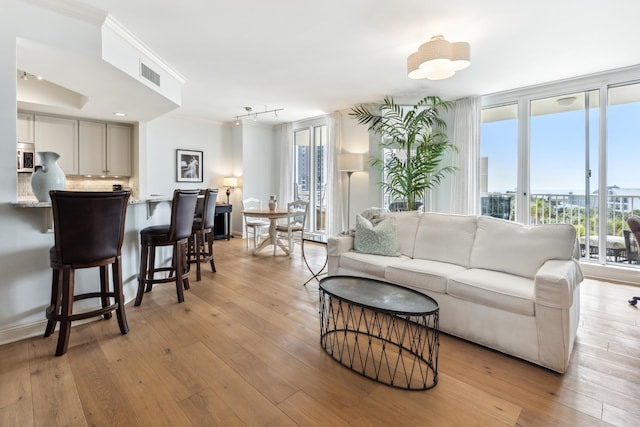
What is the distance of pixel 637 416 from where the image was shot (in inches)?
60.5

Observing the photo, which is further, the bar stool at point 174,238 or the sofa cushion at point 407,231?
the sofa cushion at point 407,231

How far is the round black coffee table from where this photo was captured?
1806 millimetres

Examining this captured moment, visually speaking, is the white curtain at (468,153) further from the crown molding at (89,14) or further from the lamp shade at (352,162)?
the crown molding at (89,14)

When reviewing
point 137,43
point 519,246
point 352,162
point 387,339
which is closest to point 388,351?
point 387,339

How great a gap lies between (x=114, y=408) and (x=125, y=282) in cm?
172

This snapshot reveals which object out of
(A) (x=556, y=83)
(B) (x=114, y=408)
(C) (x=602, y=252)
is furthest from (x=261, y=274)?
(A) (x=556, y=83)

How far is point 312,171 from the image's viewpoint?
7.14 m

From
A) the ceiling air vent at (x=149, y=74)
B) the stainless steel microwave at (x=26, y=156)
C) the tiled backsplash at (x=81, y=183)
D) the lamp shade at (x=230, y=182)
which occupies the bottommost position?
the tiled backsplash at (x=81, y=183)

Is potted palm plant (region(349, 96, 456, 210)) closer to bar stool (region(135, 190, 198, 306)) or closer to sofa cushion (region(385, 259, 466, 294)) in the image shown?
sofa cushion (region(385, 259, 466, 294))

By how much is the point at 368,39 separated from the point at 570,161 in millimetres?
3456

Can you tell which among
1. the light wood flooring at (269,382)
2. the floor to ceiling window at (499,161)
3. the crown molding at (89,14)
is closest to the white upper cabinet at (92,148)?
the crown molding at (89,14)

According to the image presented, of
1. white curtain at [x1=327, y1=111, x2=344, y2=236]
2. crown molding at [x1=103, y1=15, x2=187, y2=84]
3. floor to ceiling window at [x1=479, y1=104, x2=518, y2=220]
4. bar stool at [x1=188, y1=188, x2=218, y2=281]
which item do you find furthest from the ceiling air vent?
floor to ceiling window at [x1=479, y1=104, x2=518, y2=220]

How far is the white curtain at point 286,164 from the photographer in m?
7.33

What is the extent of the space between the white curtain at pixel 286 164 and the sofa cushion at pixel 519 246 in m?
5.13
